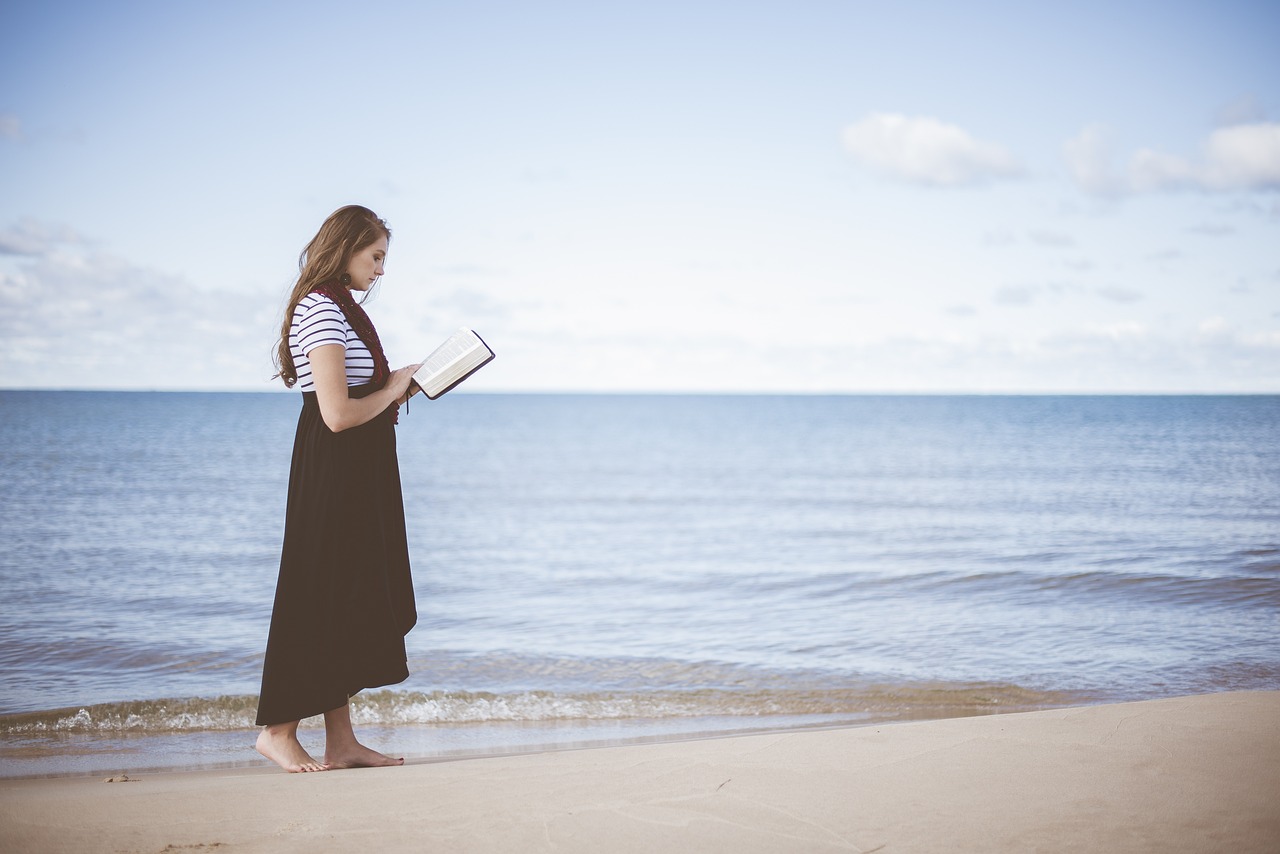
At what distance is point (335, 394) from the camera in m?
3.57

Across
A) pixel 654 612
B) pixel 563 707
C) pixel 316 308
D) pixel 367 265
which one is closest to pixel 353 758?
pixel 316 308

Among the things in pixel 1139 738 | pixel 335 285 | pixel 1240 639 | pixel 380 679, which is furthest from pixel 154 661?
pixel 1240 639

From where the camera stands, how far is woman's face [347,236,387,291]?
3838 millimetres

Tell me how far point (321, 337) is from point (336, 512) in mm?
688

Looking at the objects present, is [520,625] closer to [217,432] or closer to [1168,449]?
[1168,449]

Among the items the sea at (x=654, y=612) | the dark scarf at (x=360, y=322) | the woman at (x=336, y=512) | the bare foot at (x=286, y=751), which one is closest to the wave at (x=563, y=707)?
the sea at (x=654, y=612)

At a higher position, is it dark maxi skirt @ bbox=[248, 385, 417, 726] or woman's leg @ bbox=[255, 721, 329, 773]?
dark maxi skirt @ bbox=[248, 385, 417, 726]

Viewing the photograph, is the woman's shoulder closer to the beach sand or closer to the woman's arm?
the woman's arm

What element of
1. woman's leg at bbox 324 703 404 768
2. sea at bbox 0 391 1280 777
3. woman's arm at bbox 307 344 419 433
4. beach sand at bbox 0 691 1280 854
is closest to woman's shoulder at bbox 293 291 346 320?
woman's arm at bbox 307 344 419 433

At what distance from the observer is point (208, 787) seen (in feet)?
12.2

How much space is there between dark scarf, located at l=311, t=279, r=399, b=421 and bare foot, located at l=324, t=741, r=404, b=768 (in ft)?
4.80

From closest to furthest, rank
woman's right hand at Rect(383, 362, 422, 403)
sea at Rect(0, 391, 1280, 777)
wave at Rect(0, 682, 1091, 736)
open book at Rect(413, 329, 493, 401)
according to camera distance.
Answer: open book at Rect(413, 329, 493, 401) < woman's right hand at Rect(383, 362, 422, 403) < wave at Rect(0, 682, 1091, 736) < sea at Rect(0, 391, 1280, 777)

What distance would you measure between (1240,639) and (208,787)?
7521 millimetres

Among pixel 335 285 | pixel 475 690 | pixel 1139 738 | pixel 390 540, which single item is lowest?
pixel 475 690
